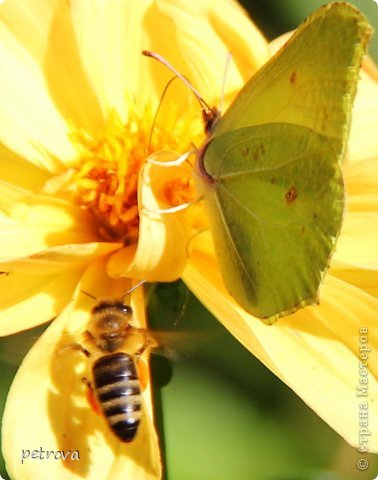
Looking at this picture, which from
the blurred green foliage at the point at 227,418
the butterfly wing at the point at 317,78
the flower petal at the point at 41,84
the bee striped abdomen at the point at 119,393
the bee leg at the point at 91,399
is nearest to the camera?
the butterfly wing at the point at 317,78

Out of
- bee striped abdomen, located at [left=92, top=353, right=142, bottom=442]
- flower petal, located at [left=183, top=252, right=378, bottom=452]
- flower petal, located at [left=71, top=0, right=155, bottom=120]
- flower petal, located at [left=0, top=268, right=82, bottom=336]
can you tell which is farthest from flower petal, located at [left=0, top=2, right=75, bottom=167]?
bee striped abdomen, located at [left=92, top=353, right=142, bottom=442]

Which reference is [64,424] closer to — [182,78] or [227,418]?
[227,418]

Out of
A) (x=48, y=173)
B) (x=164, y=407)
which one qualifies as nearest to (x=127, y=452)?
(x=164, y=407)

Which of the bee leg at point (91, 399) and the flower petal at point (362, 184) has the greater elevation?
the flower petal at point (362, 184)

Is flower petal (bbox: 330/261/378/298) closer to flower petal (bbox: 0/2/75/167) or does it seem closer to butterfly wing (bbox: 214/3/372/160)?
butterfly wing (bbox: 214/3/372/160)

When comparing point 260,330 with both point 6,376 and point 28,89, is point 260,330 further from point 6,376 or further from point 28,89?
point 28,89

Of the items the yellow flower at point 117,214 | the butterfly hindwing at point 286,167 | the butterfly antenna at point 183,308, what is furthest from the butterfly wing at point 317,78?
the butterfly antenna at point 183,308

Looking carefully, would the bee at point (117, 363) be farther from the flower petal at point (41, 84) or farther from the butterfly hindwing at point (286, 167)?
the flower petal at point (41, 84)
